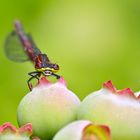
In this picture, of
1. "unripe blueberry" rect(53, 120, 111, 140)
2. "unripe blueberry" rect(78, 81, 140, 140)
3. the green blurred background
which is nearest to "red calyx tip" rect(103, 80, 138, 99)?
"unripe blueberry" rect(78, 81, 140, 140)

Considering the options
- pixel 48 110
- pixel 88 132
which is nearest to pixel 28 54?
pixel 48 110

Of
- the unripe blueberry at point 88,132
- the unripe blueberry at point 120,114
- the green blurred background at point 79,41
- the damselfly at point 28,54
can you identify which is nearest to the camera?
the unripe blueberry at point 88,132

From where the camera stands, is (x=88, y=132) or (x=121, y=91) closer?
(x=88, y=132)

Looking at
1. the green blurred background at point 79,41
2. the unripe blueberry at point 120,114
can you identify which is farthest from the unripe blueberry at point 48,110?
the green blurred background at point 79,41

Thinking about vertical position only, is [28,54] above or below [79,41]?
below

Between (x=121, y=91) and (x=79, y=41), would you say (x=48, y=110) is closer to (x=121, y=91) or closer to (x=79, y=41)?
(x=121, y=91)

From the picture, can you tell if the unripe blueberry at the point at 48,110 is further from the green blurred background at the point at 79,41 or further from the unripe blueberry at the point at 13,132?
the green blurred background at the point at 79,41

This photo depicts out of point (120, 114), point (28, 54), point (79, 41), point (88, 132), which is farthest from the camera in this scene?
point (79, 41)
